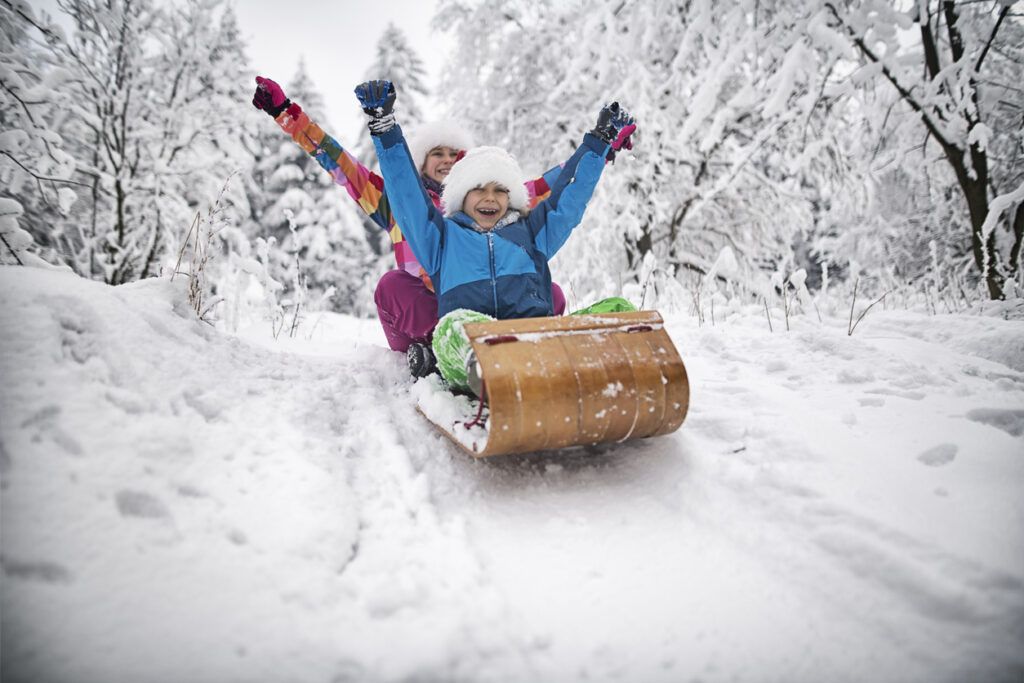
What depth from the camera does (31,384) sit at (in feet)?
3.53

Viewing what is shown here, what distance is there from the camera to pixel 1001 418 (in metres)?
1.57

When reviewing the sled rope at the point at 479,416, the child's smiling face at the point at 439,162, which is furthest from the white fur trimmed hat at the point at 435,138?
the sled rope at the point at 479,416

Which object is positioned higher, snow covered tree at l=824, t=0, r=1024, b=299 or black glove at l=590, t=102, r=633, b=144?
snow covered tree at l=824, t=0, r=1024, b=299

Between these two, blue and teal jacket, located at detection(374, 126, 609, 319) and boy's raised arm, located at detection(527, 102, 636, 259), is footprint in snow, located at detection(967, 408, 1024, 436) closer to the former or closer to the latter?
blue and teal jacket, located at detection(374, 126, 609, 319)

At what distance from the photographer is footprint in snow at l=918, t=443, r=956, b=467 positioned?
138 cm

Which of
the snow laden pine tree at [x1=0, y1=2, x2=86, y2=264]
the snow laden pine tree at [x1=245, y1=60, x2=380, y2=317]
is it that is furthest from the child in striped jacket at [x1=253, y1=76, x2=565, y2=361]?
the snow laden pine tree at [x1=245, y1=60, x2=380, y2=317]

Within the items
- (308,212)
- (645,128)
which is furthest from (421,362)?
(308,212)

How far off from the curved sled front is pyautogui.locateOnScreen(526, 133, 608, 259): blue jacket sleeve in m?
0.91

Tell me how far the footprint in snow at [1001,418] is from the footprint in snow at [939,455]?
11.1 inches

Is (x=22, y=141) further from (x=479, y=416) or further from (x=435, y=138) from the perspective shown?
(x=479, y=416)

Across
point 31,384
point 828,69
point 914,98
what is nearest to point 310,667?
point 31,384

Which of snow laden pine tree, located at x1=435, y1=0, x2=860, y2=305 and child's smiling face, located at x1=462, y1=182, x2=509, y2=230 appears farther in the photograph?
snow laden pine tree, located at x1=435, y1=0, x2=860, y2=305

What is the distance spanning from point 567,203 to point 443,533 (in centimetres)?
180

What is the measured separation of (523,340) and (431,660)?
89 cm
